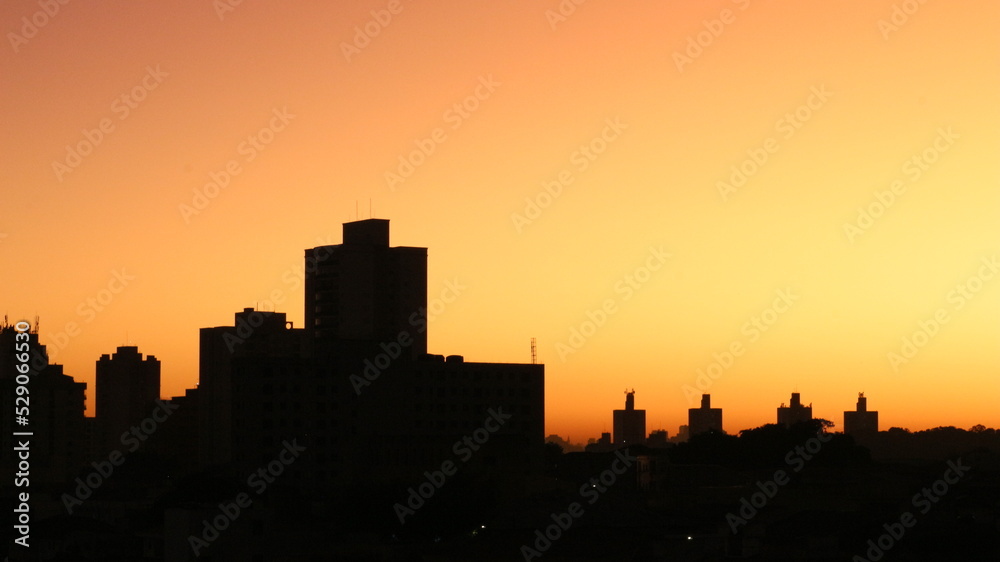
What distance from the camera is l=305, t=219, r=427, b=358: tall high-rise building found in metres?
149

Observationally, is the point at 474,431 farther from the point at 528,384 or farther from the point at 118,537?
the point at 118,537

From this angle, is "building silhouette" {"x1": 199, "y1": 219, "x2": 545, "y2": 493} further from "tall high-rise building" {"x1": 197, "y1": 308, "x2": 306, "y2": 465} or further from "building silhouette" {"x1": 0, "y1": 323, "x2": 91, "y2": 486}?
"building silhouette" {"x1": 0, "y1": 323, "x2": 91, "y2": 486}

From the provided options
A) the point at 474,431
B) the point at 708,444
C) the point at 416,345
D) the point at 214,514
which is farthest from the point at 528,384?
the point at 214,514

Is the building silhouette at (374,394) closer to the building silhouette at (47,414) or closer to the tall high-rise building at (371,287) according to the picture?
the tall high-rise building at (371,287)

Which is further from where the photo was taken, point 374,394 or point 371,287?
point 371,287

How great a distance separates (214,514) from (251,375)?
64.1 metres

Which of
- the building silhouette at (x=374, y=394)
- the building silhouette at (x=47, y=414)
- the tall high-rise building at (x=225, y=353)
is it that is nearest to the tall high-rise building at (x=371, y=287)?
→ the building silhouette at (x=374, y=394)

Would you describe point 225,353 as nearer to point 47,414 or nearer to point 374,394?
point 47,414

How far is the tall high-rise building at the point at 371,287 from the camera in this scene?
490ft

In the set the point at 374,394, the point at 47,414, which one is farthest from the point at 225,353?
the point at 374,394

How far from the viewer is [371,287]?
150m

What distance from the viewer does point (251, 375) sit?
11494 centimetres

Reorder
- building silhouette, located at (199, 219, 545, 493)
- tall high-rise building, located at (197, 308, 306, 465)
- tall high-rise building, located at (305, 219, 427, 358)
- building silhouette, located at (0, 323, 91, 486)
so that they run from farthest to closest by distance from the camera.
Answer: tall high-rise building, located at (197, 308, 306, 465), building silhouette, located at (0, 323, 91, 486), tall high-rise building, located at (305, 219, 427, 358), building silhouette, located at (199, 219, 545, 493)

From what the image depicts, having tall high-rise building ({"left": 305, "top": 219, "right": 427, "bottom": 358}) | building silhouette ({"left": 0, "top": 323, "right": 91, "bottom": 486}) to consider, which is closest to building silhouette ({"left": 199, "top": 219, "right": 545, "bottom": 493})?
tall high-rise building ({"left": 305, "top": 219, "right": 427, "bottom": 358})
